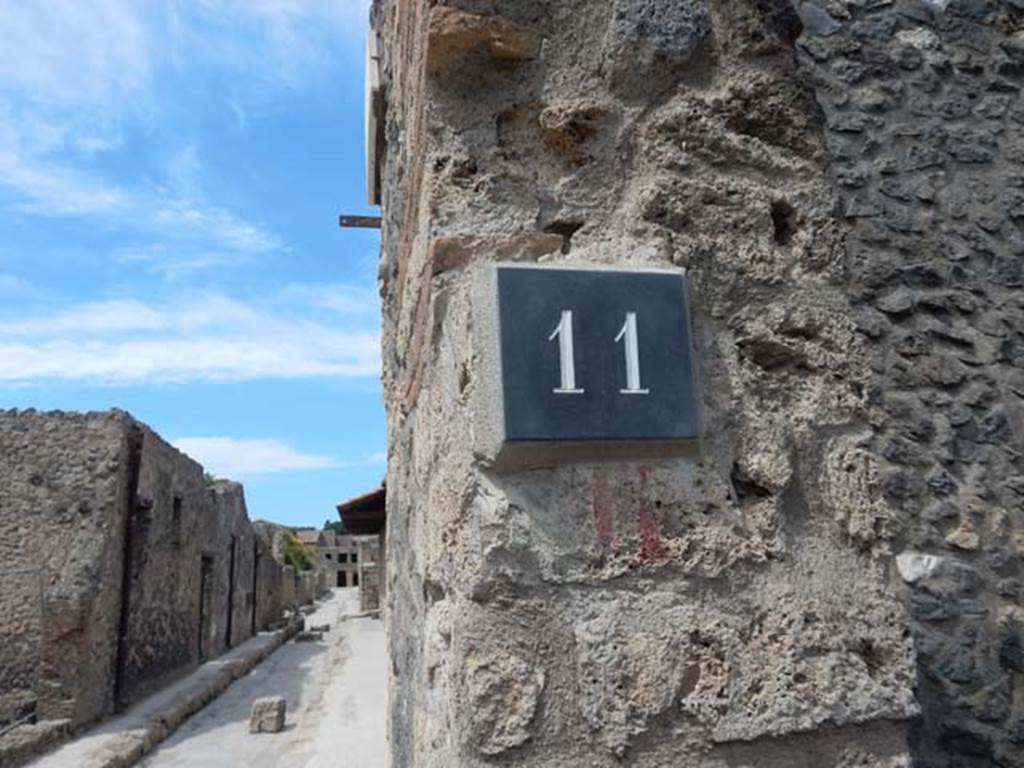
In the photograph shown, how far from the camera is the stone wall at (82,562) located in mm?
9172

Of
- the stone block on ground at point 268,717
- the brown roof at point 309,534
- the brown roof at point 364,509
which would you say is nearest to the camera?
the stone block on ground at point 268,717

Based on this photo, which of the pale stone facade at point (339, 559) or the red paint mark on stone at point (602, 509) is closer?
the red paint mark on stone at point (602, 509)

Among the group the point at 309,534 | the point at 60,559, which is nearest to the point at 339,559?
the point at 309,534

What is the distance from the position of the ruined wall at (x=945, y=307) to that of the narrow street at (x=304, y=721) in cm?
447

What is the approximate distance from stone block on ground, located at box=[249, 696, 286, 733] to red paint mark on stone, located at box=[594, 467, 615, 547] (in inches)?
348

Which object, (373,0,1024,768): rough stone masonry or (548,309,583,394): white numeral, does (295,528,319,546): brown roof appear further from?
(548,309,583,394): white numeral

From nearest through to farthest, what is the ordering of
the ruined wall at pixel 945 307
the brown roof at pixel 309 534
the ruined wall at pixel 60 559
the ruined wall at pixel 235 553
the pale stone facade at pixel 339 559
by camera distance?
the ruined wall at pixel 945 307
the ruined wall at pixel 60 559
the ruined wall at pixel 235 553
the brown roof at pixel 309 534
the pale stone facade at pixel 339 559

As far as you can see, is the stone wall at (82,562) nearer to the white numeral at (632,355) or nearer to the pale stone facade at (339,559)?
the white numeral at (632,355)

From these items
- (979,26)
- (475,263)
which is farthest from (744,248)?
(979,26)

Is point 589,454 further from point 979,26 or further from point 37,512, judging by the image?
point 37,512

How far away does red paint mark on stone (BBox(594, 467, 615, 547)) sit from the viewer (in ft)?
3.79

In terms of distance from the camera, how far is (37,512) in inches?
384

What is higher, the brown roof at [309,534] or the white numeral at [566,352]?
the brown roof at [309,534]

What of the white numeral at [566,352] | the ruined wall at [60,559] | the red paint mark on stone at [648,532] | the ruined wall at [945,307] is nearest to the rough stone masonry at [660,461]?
the red paint mark on stone at [648,532]
